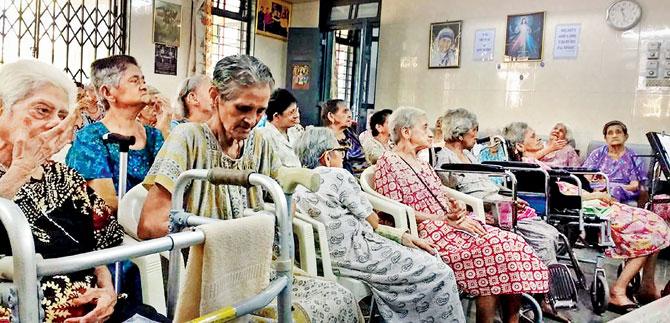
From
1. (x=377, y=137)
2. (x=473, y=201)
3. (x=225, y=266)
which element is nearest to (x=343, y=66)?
(x=377, y=137)

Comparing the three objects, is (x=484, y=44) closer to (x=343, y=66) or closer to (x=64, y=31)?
(x=343, y=66)

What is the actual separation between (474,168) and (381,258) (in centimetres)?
104

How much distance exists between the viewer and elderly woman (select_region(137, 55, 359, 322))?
1599mm

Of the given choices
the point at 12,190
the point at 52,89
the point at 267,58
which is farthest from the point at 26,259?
the point at 267,58

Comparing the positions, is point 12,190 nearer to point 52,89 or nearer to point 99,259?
point 52,89

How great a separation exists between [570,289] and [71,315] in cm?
258

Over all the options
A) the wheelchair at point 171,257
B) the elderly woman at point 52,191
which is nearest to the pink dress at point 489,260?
the wheelchair at point 171,257

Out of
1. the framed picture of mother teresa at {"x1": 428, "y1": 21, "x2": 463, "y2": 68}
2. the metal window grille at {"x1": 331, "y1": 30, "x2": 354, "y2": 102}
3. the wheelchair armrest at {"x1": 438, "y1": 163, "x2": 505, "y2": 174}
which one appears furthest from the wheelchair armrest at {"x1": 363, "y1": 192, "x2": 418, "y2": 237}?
the metal window grille at {"x1": 331, "y1": 30, "x2": 354, "y2": 102}

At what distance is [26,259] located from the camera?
A: 763 millimetres

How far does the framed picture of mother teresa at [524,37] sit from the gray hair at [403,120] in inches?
154

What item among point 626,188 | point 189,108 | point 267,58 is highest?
point 267,58

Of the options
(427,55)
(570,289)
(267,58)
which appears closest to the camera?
(570,289)

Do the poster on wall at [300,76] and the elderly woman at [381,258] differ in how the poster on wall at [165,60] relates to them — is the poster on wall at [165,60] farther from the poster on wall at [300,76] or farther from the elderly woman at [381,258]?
the elderly woman at [381,258]

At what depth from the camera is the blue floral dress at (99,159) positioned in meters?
1.95
